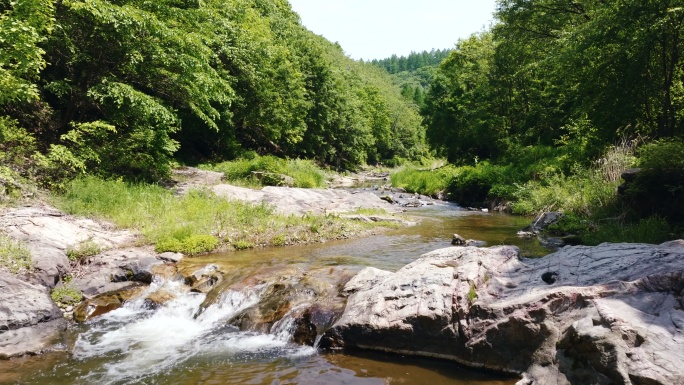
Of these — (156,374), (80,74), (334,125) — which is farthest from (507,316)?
(334,125)

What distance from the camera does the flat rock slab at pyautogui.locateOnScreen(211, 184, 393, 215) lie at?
1656cm

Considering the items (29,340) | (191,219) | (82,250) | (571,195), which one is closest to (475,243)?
(571,195)

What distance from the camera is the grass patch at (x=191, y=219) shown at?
11.6 meters

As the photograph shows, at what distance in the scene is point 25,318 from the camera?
642 centimetres

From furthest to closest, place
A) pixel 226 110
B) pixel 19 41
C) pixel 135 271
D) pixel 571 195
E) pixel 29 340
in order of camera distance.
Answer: pixel 226 110 < pixel 571 195 < pixel 19 41 < pixel 135 271 < pixel 29 340

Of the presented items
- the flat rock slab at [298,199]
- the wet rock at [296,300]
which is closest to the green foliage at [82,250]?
the wet rock at [296,300]

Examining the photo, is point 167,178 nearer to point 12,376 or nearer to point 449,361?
point 12,376

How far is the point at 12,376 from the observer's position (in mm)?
5375

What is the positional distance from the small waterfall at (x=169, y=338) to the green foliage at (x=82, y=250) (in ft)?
7.31

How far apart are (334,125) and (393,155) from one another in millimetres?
31153

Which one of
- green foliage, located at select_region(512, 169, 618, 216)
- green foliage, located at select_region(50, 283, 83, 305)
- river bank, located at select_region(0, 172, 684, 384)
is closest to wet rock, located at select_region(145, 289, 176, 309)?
river bank, located at select_region(0, 172, 684, 384)

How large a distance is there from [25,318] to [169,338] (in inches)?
84.6

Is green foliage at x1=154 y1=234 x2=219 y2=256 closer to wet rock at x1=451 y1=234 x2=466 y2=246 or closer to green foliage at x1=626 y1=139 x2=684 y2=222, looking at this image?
wet rock at x1=451 y1=234 x2=466 y2=246

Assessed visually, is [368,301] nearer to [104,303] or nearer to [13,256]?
[104,303]
